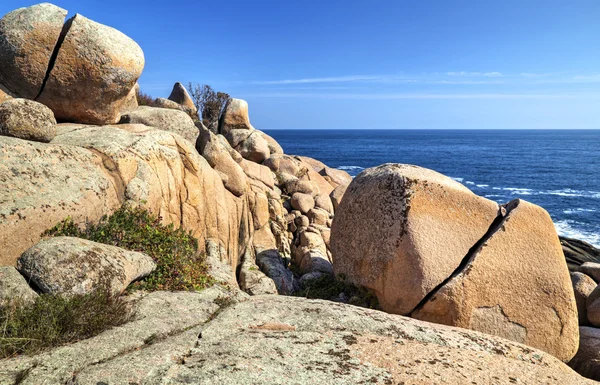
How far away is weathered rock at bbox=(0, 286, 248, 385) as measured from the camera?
507cm

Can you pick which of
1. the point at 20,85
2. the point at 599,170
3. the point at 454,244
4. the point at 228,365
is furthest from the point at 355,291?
the point at 599,170

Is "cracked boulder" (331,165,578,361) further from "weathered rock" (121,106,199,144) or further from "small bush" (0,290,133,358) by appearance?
"weathered rock" (121,106,199,144)

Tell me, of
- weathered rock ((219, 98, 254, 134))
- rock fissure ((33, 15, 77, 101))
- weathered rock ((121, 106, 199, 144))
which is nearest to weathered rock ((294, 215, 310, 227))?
weathered rock ((121, 106, 199, 144))

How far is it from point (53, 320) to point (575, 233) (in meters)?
42.8

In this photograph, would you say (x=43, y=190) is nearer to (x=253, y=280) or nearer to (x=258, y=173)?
(x=253, y=280)

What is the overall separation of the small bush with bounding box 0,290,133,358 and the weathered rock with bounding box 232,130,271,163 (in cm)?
2258

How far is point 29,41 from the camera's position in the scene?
1278 cm

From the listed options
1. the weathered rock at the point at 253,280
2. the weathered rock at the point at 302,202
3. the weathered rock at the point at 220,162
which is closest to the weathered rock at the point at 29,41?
the weathered rock at the point at 220,162

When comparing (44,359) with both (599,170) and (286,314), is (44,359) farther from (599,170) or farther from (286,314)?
(599,170)

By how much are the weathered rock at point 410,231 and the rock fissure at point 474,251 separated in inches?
3.5

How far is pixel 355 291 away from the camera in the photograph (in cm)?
1225

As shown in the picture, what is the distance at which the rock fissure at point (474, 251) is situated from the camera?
35.0ft

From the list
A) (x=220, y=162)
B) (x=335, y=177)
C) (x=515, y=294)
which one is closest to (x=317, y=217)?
(x=220, y=162)

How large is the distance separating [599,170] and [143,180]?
98.4 m
